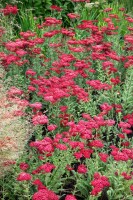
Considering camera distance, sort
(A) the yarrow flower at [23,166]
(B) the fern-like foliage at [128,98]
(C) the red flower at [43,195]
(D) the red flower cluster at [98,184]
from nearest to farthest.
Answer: (C) the red flower at [43,195]
(D) the red flower cluster at [98,184]
(A) the yarrow flower at [23,166]
(B) the fern-like foliage at [128,98]

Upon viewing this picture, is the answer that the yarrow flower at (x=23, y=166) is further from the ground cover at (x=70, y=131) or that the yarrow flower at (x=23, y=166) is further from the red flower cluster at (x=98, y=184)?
the red flower cluster at (x=98, y=184)

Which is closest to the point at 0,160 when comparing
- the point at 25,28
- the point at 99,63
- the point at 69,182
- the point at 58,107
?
the point at 69,182

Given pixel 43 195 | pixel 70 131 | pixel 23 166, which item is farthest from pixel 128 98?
pixel 43 195

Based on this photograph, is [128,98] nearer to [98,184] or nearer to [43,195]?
[98,184]

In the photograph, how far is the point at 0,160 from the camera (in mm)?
3539

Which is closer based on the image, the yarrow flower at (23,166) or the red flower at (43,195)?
the red flower at (43,195)

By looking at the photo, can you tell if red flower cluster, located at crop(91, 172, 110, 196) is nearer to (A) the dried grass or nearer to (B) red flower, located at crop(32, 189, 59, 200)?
(B) red flower, located at crop(32, 189, 59, 200)

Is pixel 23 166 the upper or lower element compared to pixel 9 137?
lower

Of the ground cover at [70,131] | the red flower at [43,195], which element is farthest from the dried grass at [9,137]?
the red flower at [43,195]

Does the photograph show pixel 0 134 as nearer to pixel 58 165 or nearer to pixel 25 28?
pixel 58 165

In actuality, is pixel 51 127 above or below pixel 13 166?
above

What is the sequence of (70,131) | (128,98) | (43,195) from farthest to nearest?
1. (128,98)
2. (70,131)
3. (43,195)

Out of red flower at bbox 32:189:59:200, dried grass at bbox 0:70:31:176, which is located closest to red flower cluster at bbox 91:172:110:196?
red flower at bbox 32:189:59:200

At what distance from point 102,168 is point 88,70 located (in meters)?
1.62
